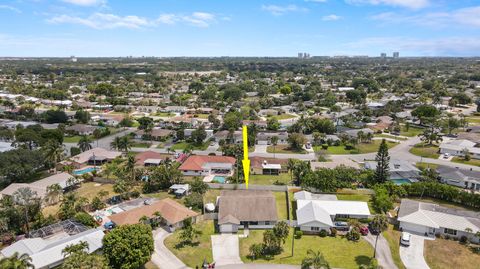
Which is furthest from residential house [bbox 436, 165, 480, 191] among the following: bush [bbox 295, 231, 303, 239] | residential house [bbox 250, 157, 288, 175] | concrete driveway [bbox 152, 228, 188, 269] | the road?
concrete driveway [bbox 152, 228, 188, 269]

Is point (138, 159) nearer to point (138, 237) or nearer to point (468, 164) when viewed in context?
point (138, 237)

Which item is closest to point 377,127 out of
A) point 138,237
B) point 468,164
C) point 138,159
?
point 468,164

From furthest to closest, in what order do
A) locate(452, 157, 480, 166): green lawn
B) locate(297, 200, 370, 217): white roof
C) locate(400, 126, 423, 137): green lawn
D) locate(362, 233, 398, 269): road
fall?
locate(400, 126, 423, 137): green lawn → locate(452, 157, 480, 166): green lawn → locate(297, 200, 370, 217): white roof → locate(362, 233, 398, 269): road

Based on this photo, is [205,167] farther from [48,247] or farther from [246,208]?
[48,247]

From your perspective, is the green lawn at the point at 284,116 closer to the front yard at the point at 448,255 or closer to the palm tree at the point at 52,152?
the palm tree at the point at 52,152

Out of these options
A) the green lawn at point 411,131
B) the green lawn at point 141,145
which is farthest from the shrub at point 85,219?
the green lawn at point 411,131

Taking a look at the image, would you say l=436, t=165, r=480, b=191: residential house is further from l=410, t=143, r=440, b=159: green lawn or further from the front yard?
the front yard
